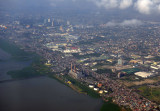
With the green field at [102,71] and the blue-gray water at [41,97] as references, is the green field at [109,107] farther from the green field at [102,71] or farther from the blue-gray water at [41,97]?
the green field at [102,71]

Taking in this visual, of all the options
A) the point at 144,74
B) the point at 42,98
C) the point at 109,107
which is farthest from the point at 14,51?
the point at 109,107

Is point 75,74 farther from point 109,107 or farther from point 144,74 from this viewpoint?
point 109,107

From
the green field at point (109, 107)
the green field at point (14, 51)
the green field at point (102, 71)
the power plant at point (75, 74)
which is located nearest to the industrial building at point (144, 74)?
the green field at point (102, 71)

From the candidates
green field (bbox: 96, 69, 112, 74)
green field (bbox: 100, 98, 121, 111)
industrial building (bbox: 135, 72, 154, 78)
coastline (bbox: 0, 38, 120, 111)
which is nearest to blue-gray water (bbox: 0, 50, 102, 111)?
green field (bbox: 100, 98, 121, 111)

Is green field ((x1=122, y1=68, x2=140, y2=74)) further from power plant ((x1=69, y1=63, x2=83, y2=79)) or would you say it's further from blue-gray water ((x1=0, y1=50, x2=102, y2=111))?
blue-gray water ((x1=0, y1=50, x2=102, y2=111))

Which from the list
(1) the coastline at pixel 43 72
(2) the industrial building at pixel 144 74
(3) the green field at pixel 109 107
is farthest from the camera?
(2) the industrial building at pixel 144 74

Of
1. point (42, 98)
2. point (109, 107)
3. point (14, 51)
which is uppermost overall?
point (14, 51)

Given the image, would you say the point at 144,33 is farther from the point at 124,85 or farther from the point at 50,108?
the point at 50,108

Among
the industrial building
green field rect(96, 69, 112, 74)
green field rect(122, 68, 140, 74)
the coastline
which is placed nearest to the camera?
the coastline
